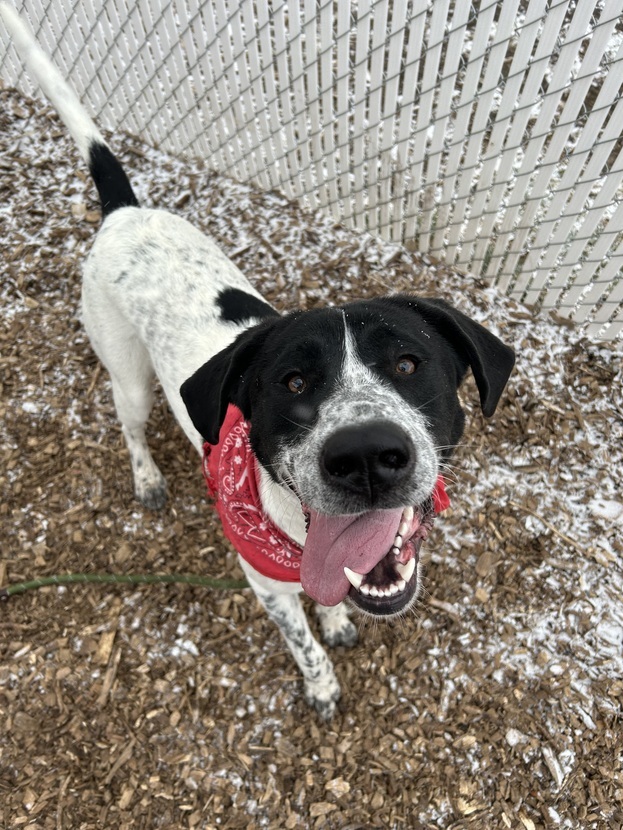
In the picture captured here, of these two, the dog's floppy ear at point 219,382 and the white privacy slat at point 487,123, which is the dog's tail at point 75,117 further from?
the white privacy slat at point 487,123

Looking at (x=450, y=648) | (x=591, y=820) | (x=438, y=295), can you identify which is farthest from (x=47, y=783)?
(x=438, y=295)

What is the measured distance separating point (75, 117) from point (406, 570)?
9.46ft

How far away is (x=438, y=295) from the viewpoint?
411 centimetres

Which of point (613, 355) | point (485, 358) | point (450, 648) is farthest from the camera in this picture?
point (613, 355)

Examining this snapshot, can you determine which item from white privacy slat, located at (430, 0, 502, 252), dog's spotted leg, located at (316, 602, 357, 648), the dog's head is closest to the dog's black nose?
the dog's head

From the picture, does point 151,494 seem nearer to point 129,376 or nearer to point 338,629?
point 129,376

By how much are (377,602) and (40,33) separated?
5.74 metres

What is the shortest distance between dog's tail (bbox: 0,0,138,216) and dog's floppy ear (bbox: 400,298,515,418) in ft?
6.64

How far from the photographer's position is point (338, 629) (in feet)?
10.1

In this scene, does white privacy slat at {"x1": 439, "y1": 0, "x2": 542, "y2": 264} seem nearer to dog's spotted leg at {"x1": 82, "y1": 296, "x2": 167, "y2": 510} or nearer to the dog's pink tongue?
dog's spotted leg at {"x1": 82, "y1": 296, "x2": 167, "y2": 510}

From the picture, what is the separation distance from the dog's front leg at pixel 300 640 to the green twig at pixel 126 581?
572mm

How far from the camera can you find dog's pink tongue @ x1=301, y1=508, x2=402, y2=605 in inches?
75.9

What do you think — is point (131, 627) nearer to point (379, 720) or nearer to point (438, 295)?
point (379, 720)

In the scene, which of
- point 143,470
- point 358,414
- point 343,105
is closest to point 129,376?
point 143,470
